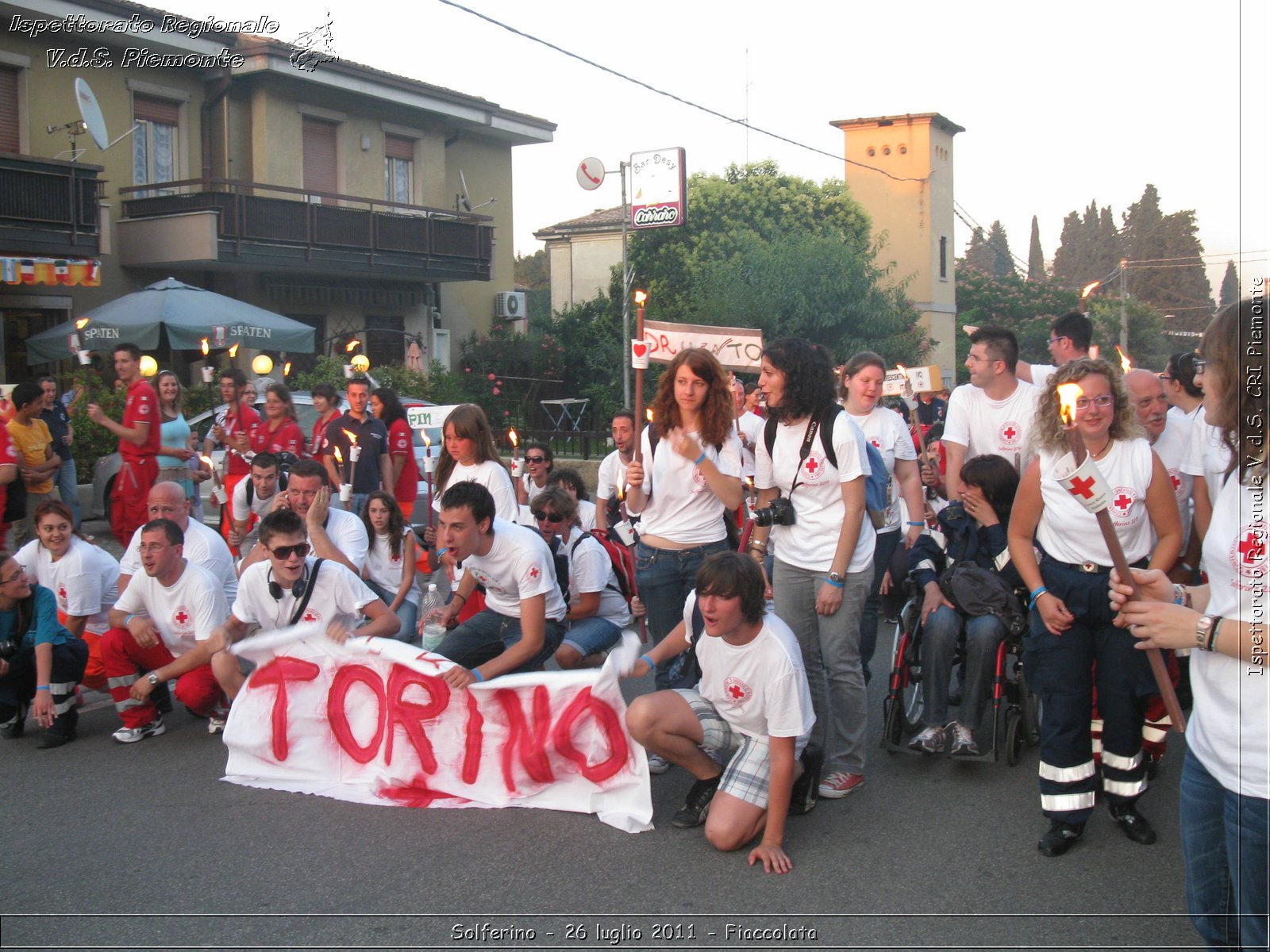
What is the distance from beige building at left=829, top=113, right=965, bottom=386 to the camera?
44.0 meters

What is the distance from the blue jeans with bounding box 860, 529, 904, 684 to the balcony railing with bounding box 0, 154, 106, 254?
584 inches

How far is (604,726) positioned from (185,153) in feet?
59.9

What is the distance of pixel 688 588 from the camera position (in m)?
5.41

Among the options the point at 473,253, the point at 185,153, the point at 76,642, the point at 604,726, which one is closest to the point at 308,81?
the point at 185,153

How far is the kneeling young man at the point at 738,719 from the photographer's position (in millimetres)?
4250

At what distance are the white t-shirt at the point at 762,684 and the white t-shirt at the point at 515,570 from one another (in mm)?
907

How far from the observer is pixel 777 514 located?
16.6 feet

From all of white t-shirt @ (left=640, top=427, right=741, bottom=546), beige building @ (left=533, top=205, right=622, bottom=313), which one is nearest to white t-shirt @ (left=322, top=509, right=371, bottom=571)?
white t-shirt @ (left=640, top=427, right=741, bottom=546)

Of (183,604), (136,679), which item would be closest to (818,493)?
(183,604)

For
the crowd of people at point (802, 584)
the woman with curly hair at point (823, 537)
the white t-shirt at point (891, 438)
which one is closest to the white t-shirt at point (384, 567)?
the crowd of people at point (802, 584)

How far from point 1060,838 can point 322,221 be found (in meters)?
19.0

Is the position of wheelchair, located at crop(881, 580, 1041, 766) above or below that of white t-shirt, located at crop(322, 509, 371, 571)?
below

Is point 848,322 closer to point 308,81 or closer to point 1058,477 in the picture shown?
point 308,81

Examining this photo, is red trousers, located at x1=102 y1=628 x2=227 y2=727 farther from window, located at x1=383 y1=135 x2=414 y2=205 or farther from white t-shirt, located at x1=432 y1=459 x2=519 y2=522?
window, located at x1=383 y1=135 x2=414 y2=205
